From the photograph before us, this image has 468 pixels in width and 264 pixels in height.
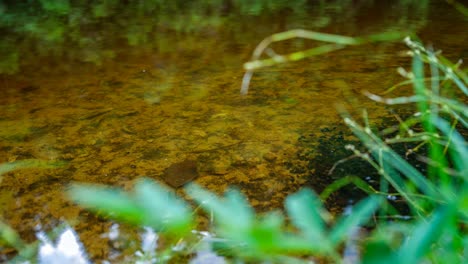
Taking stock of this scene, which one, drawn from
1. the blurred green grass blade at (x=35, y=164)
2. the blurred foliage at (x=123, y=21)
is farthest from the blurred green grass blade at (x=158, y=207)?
the blurred foliage at (x=123, y=21)

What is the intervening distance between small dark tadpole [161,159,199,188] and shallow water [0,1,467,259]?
0.07ft

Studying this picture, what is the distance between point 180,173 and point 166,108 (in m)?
0.54

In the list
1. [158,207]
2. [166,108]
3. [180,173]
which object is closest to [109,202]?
[158,207]

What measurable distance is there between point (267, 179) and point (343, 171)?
244 mm

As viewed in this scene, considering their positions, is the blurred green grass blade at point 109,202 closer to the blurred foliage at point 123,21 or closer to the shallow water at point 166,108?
the shallow water at point 166,108

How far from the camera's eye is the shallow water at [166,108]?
57.2 inches

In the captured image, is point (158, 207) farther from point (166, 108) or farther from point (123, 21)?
point (123, 21)

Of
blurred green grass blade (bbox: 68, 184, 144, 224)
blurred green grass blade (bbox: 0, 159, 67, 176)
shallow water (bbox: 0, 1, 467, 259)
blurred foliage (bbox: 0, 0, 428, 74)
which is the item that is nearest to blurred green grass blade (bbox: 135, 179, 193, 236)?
blurred green grass blade (bbox: 68, 184, 144, 224)

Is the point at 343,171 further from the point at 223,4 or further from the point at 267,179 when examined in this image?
the point at 223,4

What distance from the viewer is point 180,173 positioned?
151 cm

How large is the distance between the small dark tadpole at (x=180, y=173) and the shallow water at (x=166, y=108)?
0.02 m

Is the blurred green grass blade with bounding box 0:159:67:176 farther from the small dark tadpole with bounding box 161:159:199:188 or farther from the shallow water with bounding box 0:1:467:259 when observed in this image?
the small dark tadpole with bounding box 161:159:199:188

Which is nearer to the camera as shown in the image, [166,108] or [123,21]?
[166,108]

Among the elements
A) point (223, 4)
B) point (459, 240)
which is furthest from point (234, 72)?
point (223, 4)
